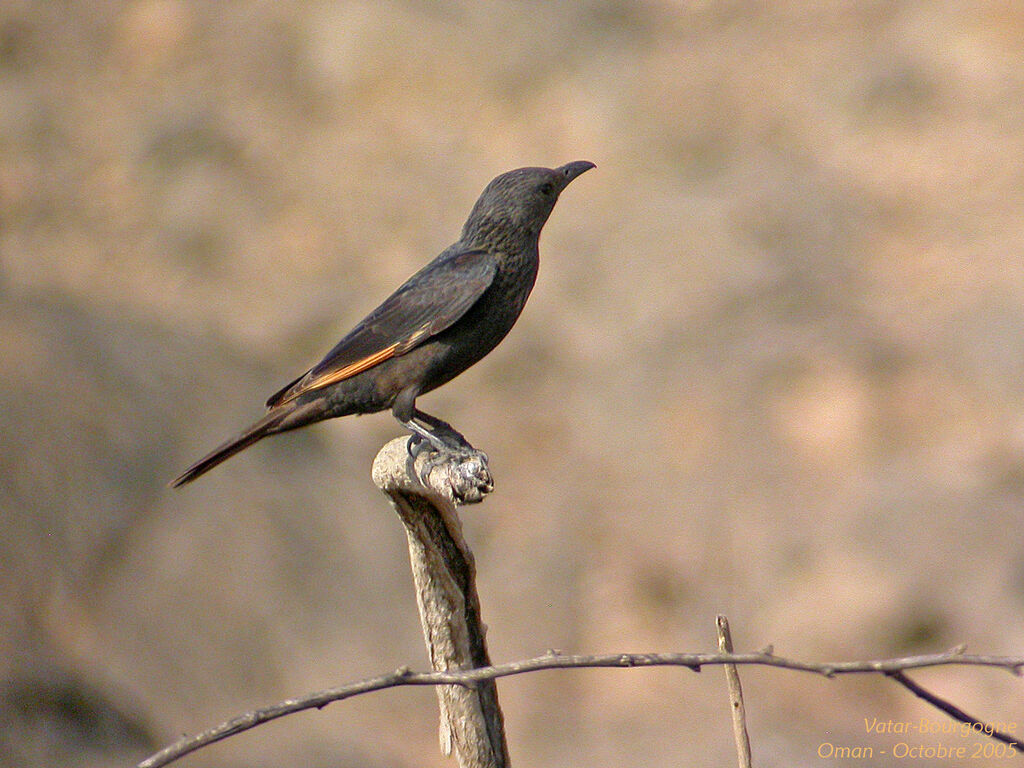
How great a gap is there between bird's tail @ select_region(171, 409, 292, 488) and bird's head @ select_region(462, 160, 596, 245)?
0.75 m

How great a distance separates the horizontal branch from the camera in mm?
1363

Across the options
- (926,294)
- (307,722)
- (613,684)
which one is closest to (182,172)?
(307,722)

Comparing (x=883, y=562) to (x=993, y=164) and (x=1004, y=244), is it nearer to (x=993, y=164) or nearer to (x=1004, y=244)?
(x=1004, y=244)

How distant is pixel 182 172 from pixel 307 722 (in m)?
4.09

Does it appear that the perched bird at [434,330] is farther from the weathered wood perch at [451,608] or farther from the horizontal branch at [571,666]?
the horizontal branch at [571,666]

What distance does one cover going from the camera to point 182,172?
7691 mm

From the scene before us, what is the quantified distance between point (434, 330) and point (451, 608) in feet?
2.59

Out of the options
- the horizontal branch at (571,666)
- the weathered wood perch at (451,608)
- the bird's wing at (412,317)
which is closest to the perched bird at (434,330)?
the bird's wing at (412,317)

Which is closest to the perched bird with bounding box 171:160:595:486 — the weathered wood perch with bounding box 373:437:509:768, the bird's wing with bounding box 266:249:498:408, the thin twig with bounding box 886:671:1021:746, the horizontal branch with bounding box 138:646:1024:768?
the bird's wing with bounding box 266:249:498:408

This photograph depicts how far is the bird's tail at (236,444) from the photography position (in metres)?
2.83

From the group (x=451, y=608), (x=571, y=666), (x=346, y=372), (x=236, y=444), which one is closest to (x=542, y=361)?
(x=346, y=372)

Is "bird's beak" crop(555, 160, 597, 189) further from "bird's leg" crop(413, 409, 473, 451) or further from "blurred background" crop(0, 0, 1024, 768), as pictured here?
"blurred background" crop(0, 0, 1024, 768)

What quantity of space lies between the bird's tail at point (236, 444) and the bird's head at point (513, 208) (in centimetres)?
75

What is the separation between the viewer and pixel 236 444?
2.86 m
